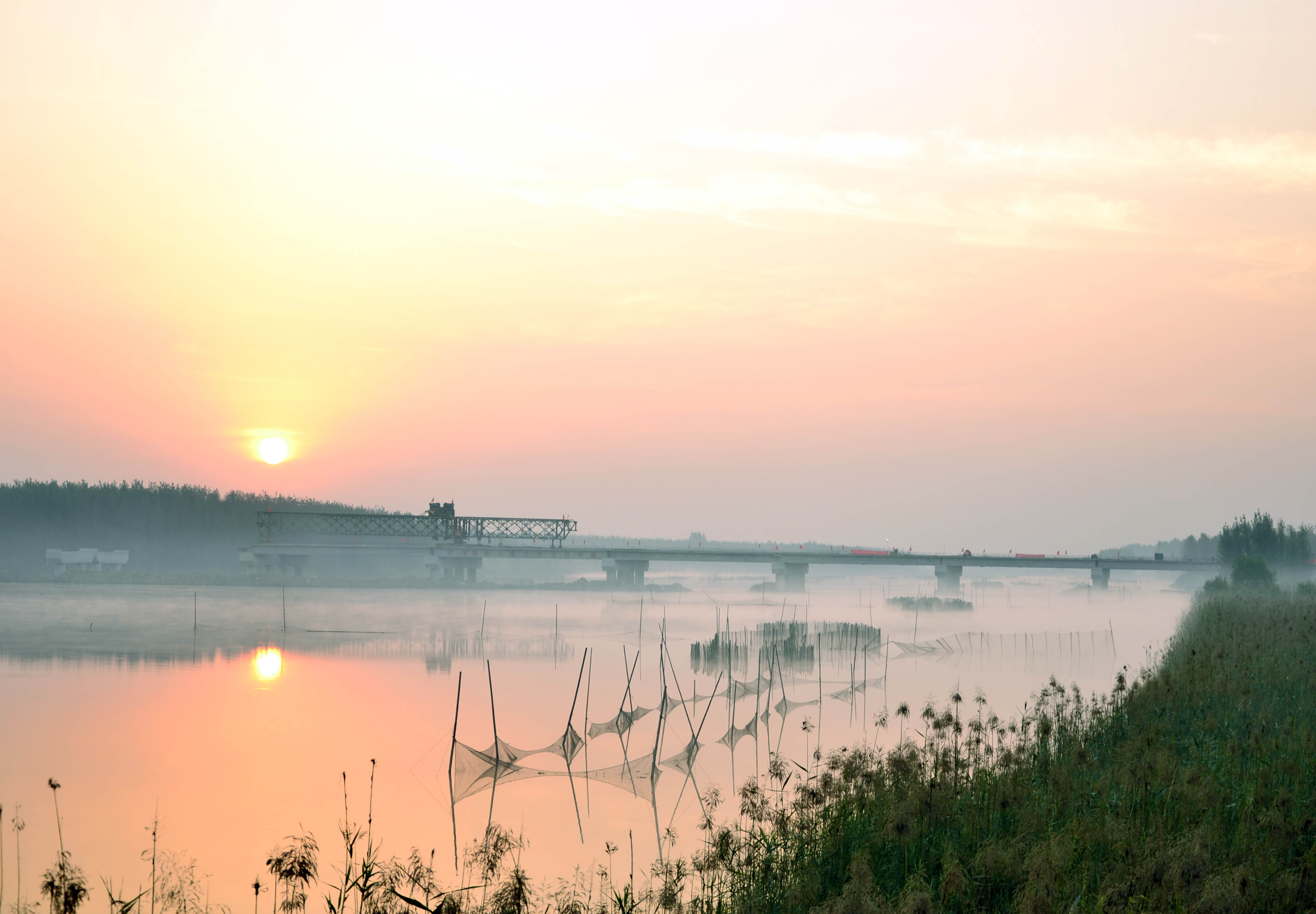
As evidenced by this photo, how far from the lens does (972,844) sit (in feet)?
42.9

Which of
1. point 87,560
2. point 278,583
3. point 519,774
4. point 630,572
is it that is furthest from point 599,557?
point 519,774

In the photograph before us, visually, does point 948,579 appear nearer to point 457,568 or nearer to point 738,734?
point 457,568

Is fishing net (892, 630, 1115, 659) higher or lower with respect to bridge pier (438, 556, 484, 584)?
higher

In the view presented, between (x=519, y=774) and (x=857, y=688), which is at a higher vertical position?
(x=519, y=774)

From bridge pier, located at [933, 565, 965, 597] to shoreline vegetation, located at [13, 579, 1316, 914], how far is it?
457 feet

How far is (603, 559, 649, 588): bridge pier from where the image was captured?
546 ft

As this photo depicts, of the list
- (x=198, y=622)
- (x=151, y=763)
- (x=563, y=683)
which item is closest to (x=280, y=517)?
(x=198, y=622)

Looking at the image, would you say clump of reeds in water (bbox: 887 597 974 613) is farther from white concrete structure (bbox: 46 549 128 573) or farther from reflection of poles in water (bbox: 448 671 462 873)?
white concrete structure (bbox: 46 549 128 573)

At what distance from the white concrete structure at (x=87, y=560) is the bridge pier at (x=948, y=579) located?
132 m

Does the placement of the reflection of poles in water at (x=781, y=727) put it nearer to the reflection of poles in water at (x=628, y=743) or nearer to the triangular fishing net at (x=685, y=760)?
the triangular fishing net at (x=685, y=760)

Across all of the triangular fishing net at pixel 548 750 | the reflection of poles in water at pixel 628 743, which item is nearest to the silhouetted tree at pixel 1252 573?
the reflection of poles in water at pixel 628 743

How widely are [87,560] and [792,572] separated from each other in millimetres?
118293

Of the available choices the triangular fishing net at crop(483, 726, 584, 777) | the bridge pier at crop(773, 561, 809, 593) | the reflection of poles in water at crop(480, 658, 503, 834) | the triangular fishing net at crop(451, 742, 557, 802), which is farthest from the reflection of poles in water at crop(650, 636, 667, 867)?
the bridge pier at crop(773, 561, 809, 593)

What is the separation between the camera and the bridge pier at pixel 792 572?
170 m
